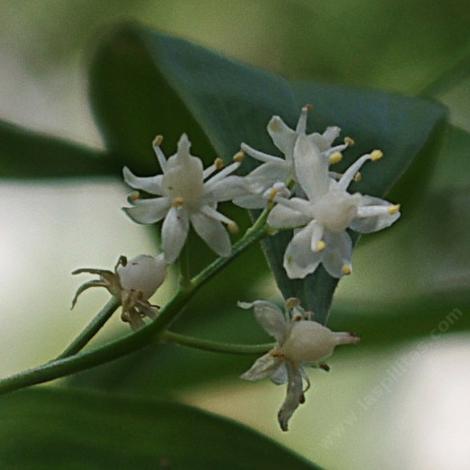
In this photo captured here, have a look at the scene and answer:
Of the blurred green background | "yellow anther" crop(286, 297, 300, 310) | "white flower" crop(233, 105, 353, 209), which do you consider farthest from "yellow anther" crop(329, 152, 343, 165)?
the blurred green background

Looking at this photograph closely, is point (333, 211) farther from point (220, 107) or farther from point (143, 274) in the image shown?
point (220, 107)

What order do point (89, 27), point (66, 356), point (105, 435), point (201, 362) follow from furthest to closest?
point (89, 27) → point (201, 362) → point (105, 435) → point (66, 356)

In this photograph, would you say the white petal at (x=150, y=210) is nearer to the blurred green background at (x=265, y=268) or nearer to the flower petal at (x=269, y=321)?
the flower petal at (x=269, y=321)

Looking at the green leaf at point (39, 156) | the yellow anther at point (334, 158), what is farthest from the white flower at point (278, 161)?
the green leaf at point (39, 156)

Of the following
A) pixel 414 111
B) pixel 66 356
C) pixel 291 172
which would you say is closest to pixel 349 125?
pixel 414 111

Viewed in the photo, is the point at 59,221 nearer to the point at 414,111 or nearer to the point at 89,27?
the point at 89,27

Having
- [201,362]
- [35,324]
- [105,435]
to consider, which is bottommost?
[35,324]

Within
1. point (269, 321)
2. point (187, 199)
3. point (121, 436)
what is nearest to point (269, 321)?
point (269, 321)

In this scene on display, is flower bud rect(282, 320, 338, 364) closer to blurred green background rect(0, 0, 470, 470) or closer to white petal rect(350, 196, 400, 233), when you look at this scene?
white petal rect(350, 196, 400, 233)

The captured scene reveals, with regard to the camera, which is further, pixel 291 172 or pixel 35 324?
pixel 35 324
